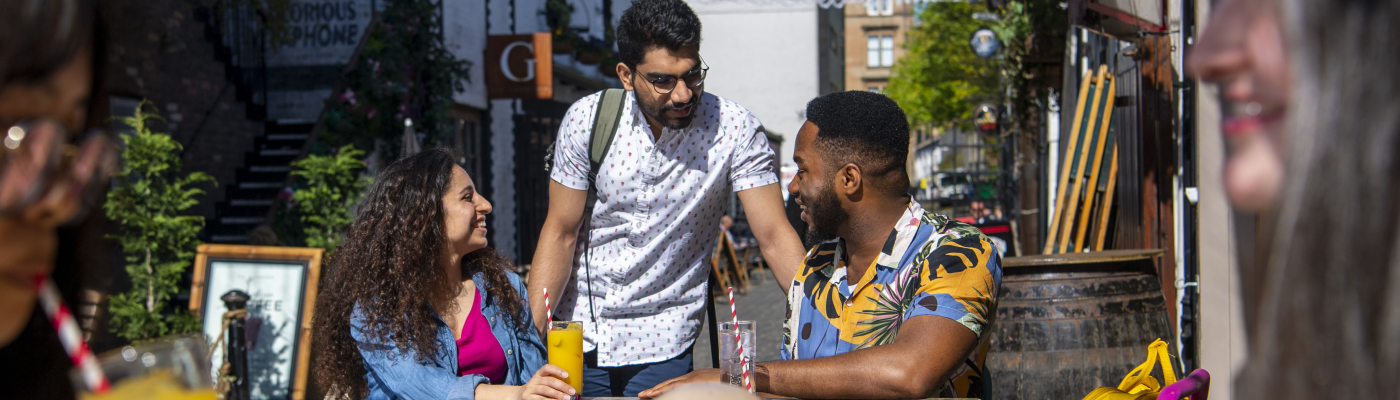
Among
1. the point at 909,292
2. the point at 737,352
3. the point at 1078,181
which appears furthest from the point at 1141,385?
the point at 1078,181

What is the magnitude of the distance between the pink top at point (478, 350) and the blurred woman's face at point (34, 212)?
83.9 inches

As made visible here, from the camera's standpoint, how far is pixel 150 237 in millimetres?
5098

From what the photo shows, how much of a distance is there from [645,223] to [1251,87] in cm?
234

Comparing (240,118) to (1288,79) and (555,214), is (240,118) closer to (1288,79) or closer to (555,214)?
(555,214)

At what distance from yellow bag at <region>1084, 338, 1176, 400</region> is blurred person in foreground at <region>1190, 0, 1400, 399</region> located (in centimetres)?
170

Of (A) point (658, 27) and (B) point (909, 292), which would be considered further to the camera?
(A) point (658, 27)

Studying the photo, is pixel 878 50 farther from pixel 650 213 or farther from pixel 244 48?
pixel 650 213

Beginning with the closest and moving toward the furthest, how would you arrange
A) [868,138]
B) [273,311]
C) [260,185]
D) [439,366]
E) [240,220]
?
[868,138]
[439,366]
[273,311]
[240,220]
[260,185]

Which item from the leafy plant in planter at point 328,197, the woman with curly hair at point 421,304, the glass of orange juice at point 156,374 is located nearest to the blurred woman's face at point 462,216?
the woman with curly hair at point 421,304

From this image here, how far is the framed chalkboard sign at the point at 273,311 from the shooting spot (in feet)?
15.5

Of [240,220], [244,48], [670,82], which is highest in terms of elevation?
[244,48]

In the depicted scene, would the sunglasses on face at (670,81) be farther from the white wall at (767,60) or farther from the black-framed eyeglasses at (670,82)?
the white wall at (767,60)

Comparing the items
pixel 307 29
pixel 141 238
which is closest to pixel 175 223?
pixel 141 238

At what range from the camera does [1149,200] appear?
4.80m
